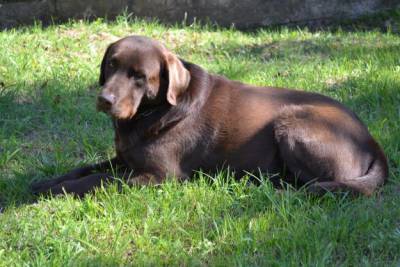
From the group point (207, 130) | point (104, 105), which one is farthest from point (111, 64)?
point (207, 130)

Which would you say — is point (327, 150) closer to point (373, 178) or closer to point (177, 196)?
point (373, 178)

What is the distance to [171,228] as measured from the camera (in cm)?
377

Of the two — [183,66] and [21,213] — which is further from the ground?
[183,66]

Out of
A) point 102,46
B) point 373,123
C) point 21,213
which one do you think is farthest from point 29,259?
point 102,46

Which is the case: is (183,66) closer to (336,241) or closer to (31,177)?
(31,177)

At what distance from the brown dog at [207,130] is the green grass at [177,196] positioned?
0.15m

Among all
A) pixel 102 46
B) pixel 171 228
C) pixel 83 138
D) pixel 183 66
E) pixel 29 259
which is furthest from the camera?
pixel 102 46

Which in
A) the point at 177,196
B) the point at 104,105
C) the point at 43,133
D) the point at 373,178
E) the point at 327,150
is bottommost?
the point at 43,133

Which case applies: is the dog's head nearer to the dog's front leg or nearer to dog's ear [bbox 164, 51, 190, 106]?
dog's ear [bbox 164, 51, 190, 106]

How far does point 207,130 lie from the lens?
4461 millimetres

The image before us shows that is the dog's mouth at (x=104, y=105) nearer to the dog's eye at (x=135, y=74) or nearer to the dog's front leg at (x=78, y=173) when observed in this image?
the dog's eye at (x=135, y=74)

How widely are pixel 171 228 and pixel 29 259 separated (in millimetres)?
751

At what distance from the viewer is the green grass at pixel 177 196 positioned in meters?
3.53

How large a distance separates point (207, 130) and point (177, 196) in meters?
0.55
